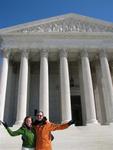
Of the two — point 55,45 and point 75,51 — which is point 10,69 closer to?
point 55,45

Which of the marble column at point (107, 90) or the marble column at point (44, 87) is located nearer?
the marble column at point (44, 87)

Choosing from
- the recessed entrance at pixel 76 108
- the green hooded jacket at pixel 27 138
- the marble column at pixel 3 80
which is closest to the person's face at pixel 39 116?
the green hooded jacket at pixel 27 138

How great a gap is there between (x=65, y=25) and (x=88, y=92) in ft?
36.3

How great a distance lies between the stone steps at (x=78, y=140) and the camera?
1891cm

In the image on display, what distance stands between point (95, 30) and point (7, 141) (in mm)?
20727

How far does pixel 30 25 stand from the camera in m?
32.8

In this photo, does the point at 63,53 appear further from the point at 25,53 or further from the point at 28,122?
the point at 28,122

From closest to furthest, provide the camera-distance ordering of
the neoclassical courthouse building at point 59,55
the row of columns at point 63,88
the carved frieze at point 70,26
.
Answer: the row of columns at point 63,88 → the neoclassical courthouse building at point 59,55 → the carved frieze at point 70,26

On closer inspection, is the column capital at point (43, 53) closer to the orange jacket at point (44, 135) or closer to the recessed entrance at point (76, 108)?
the recessed entrance at point (76, 108)

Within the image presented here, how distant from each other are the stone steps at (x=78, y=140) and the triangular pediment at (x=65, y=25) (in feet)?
49.6

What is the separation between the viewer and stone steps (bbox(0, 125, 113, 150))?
62.0ft

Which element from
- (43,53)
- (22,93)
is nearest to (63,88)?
(22,93)

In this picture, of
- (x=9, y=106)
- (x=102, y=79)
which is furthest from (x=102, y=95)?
(x=9, y=106)

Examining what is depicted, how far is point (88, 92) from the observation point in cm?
2861
